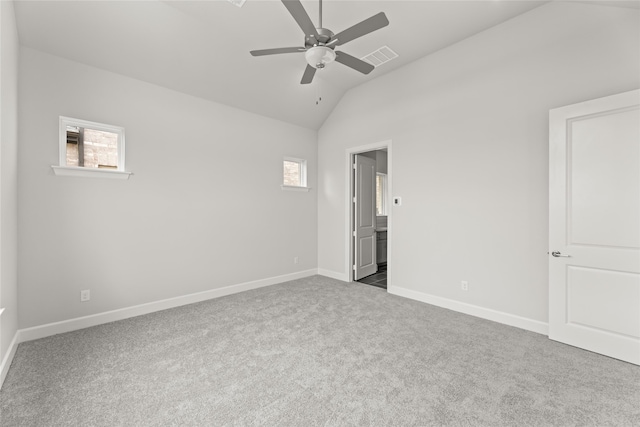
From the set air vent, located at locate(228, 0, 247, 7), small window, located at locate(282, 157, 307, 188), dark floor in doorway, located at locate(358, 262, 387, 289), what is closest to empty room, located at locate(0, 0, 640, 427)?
air vent, located at locate(228, 0, 247, 7)

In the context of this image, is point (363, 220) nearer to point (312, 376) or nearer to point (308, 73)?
point (308, 73)

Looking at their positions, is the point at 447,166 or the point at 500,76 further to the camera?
the point at 447,166

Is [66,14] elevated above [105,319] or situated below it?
above

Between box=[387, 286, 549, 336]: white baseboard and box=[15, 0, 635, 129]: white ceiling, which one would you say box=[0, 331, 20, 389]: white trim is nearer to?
box=[15, 0, 635, 129]: white ceiling

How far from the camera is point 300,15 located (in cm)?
189

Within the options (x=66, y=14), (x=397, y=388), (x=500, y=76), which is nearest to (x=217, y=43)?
(x=66, y=14)

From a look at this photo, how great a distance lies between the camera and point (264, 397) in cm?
186

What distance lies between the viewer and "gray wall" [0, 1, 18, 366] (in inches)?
79.3

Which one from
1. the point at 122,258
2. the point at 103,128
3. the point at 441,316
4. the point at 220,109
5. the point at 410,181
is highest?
the point at 220,109

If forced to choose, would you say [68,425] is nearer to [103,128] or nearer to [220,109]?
[103,128]

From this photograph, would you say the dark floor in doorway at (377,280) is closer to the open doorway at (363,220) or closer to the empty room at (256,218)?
the open doorway at (363,220)

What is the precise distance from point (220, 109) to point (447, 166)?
3406mm

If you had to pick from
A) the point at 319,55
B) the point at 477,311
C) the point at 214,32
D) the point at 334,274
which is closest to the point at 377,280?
the point at 334,274

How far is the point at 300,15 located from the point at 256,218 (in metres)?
3.17
